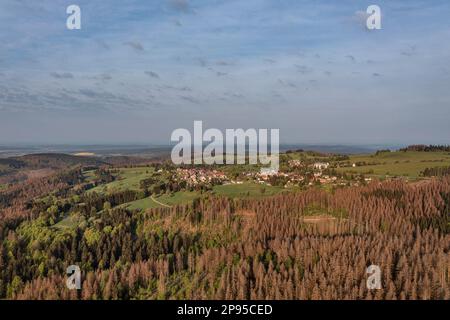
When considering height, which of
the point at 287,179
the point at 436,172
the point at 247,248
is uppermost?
the point at 436,172

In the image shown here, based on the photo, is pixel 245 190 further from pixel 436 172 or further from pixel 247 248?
pixel 436 172

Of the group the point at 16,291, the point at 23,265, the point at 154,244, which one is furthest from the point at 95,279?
the point at 23,265

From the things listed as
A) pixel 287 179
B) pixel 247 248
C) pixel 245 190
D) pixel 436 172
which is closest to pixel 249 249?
pixel 247 248

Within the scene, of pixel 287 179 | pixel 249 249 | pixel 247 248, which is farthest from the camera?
pixel 287 179

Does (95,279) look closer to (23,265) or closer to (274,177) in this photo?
(23,265)

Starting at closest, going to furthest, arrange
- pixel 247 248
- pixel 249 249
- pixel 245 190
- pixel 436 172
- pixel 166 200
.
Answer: pixel 249 249, pixel 247 248, pixel 166 200, pixel 245 190, pixel 436 172

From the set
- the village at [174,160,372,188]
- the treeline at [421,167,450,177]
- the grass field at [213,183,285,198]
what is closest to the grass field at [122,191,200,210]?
the village at [174,160,372,188]

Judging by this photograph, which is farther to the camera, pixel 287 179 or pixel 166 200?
pixel 287 179

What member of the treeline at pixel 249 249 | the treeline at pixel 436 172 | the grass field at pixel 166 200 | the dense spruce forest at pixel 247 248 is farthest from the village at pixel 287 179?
the treeline at pixel 436 172
